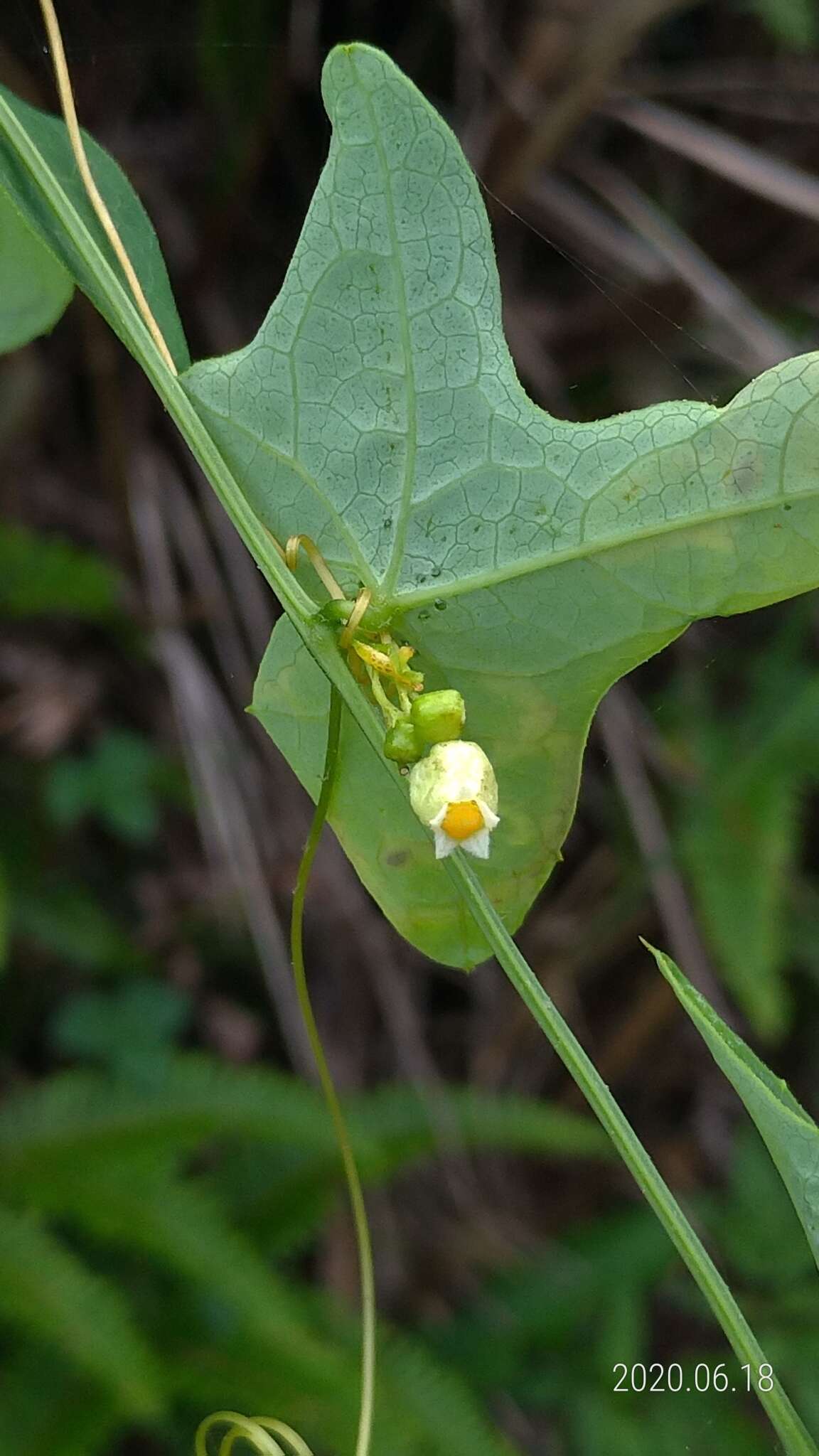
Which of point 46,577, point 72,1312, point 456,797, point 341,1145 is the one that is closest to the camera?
point 456,797

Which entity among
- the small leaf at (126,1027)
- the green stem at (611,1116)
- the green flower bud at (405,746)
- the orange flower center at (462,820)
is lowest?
the green stem at (611,1116)

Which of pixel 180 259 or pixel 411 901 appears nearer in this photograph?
pixel 411 901

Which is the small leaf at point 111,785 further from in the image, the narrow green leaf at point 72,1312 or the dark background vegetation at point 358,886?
the narrow green leaf at point 72,1312

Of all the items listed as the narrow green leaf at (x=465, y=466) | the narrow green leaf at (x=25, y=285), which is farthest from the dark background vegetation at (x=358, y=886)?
the narrow green leaf at (x=465, y=466)

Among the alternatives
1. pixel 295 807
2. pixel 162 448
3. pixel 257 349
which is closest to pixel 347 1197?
pixel 295 807

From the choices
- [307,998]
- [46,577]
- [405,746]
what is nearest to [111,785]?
[46,577]

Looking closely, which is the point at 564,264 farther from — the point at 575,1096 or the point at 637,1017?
the point at 575,1096
